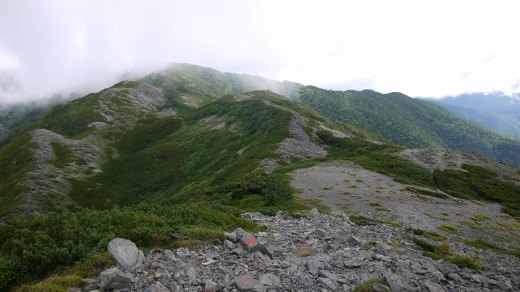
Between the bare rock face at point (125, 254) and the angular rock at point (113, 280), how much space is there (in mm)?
1045

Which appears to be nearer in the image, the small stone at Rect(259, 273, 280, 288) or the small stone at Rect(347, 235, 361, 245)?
the small stone at Rect(259, 273, 280, 288)

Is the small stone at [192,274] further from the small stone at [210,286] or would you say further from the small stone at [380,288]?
the small stone at [380,288]

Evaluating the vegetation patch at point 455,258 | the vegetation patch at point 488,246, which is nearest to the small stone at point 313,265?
the vegetation patch at point 455,258

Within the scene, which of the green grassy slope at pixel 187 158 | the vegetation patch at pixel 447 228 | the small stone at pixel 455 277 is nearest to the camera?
the small stone at pixel 455 277

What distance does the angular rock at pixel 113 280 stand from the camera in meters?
10.6

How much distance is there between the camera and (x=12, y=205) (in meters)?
87.9

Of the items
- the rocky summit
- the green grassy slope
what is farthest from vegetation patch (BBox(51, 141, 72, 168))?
the rocky summit

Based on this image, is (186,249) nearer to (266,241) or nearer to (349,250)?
(266,241)

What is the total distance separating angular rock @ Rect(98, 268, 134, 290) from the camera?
418 inches

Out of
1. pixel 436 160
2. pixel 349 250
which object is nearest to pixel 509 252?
pixel 349 250

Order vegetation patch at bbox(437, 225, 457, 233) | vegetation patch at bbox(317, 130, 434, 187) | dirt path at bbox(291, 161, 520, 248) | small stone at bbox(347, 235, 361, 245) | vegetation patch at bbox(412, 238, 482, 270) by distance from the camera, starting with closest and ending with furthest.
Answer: vegetation patch at bbox(412, 238, 482, 270) → small stone at bbox(347, 235, 361, 245) → vegetation patch at bbox(437, 225, 457, 233) → dirt path at bbox(291, 161, 520, 248) → vegetation patch at bbox(317, 130, 434, 187)

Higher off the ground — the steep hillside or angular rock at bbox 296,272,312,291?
angular rock at bbox 296,272,312,291

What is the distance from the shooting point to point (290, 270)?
13.6 m

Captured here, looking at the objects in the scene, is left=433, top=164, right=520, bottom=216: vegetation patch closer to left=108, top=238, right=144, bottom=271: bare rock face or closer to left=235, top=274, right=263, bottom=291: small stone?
left=235, top=274, right=263, bottom=291: small stone
